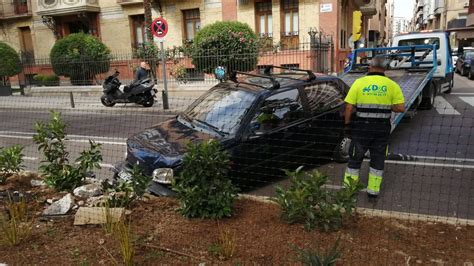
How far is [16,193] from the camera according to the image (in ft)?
15.5

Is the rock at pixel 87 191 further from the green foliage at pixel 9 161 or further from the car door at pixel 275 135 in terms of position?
the car door at pixel 275 135

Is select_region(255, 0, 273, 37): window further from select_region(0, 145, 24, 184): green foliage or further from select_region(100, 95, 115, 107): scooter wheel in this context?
select_region(0, 145, 24, 184): green foliage

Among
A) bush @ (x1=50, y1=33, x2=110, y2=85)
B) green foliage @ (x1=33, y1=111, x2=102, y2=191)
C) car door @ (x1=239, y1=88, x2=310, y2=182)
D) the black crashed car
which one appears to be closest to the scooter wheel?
bush @ (x1=50, y1=33, x2=110, y2=85)

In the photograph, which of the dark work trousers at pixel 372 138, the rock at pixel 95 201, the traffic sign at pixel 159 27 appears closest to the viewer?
the rock at pixel 95 201

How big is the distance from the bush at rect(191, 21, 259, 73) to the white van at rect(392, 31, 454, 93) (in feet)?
17.4

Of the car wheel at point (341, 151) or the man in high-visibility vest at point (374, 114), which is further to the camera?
the car wheel at point (341, 151)

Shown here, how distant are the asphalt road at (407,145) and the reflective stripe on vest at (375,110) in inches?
39.2

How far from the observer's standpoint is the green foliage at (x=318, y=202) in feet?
11.7

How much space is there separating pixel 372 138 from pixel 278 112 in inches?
49.9

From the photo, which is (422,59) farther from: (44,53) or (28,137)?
(44,53)

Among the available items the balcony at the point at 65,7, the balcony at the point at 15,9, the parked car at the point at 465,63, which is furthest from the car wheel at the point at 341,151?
the balcony at the point at 15,9

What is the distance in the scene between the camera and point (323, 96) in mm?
6168

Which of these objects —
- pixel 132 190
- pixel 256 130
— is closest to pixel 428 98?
pixel 256 130

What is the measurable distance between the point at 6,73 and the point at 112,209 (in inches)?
793
